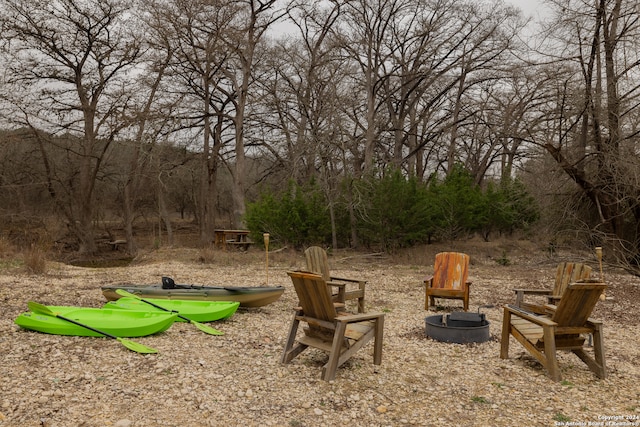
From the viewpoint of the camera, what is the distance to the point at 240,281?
10.5 meters

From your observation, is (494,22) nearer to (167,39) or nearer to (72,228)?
(167,39)

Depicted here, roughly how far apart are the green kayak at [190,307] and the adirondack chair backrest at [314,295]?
2064mm

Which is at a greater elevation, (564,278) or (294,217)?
(294,217)

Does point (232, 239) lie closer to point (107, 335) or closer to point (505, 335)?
point (107, 335)

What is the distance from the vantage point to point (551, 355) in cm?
454

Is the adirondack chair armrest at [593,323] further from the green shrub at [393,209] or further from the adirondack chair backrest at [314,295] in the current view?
the green shrub at [393,209]

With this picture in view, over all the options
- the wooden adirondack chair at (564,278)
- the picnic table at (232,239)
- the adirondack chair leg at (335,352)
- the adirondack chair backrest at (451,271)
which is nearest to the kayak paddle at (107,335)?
the adirondack chair leg at (335,352)

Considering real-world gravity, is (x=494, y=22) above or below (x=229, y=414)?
above

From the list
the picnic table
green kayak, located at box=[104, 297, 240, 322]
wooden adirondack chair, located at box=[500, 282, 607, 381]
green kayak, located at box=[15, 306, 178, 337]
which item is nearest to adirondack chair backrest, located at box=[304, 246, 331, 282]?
green kayak, located at box=[104, 297, 240, 322]

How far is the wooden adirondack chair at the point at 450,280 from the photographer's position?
7.51 metres

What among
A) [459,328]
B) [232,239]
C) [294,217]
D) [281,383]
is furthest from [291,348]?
[232,239]

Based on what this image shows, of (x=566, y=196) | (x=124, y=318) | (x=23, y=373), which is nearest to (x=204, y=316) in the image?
(x=124, y=318)

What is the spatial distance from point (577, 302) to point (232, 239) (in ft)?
49.7

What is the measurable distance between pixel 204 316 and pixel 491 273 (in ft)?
27.1
